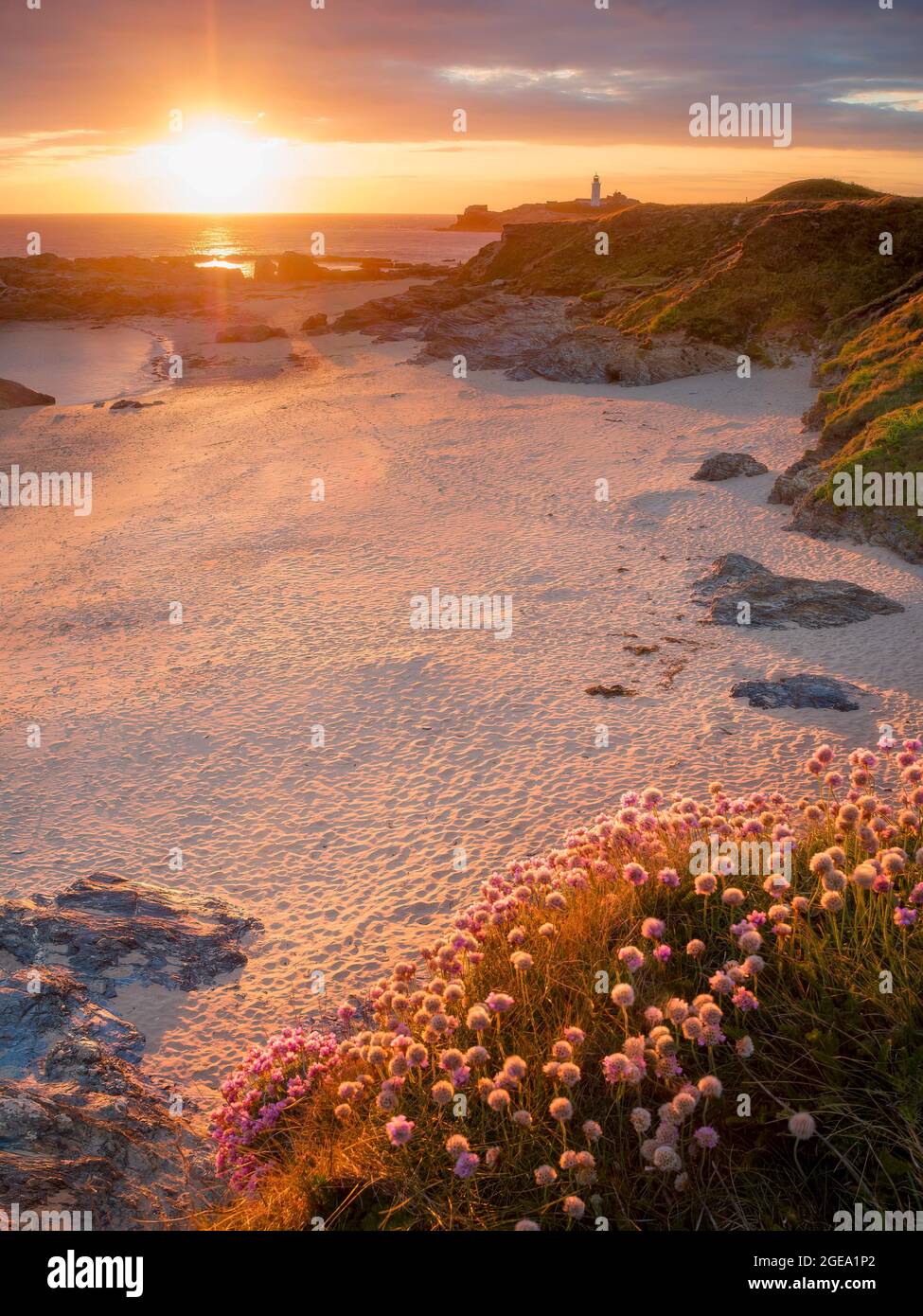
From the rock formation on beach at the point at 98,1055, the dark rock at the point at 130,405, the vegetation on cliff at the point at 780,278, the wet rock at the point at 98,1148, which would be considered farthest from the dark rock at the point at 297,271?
the wet rock at the point at 98,1148

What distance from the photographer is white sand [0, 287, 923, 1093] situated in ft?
27.0

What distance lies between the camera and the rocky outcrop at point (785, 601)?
12.2 metres

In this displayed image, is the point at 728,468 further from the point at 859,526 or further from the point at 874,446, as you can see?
the point at 859,526

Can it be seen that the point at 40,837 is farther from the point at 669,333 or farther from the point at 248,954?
the point at 669,333

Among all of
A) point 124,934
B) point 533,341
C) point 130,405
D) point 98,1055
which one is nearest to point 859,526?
point 124,934

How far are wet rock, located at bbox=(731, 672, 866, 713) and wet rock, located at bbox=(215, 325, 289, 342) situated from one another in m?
41.8

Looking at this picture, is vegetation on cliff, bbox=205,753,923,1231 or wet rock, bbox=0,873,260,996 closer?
vegetation on cliff, bbox=205,753,923,1231

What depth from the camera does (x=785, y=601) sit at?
12.6 meters

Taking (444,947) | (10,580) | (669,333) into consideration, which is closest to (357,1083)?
(444,947)

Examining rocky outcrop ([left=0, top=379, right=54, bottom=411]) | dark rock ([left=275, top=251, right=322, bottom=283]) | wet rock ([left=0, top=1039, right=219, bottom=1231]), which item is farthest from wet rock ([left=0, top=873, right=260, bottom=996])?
dark rock ([left=275, top=251, right=322, bottom=283])

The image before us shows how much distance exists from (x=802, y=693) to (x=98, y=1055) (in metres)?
7.81

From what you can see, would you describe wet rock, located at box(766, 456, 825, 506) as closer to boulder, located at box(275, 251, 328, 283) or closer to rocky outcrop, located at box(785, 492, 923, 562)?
rocky outcrop, located at box(785, 492, 923, 562)

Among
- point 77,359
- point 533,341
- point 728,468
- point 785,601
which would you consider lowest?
point 785,601

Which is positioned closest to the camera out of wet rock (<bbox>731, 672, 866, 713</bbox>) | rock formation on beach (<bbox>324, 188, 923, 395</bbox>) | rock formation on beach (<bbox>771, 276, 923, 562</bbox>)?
wet rock (<bbox>731, 672, 866, 713</bbox>)
